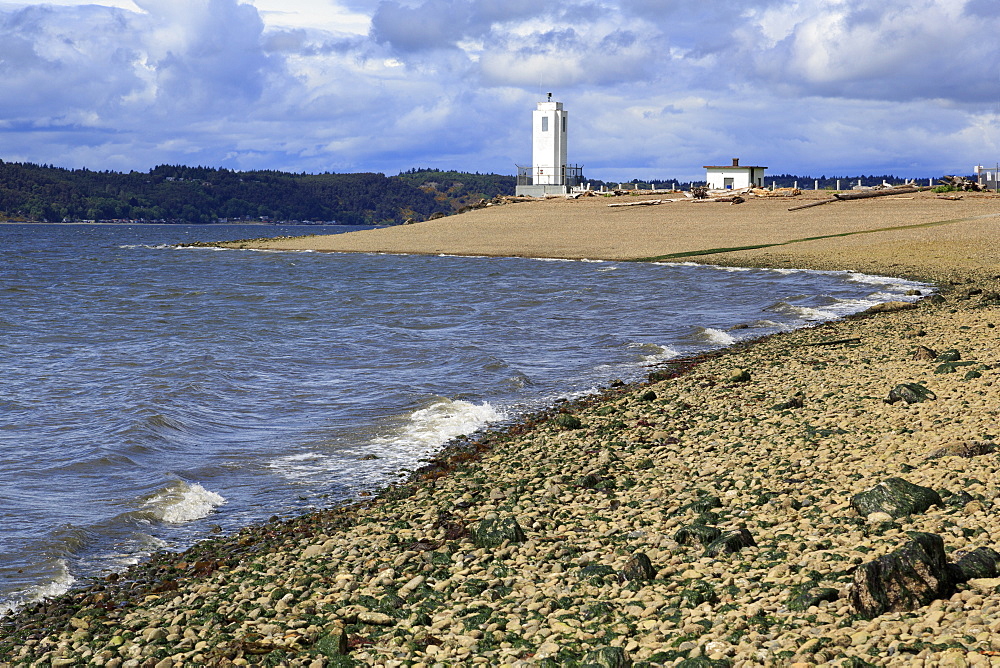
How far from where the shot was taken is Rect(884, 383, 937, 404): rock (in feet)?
36.3

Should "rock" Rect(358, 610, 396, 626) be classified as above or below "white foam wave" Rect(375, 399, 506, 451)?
above

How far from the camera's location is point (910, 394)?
1113 centimetres

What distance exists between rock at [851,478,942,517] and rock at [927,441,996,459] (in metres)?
1.08

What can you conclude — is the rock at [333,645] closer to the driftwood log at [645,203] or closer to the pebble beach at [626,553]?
the pebble beach at [626,553]

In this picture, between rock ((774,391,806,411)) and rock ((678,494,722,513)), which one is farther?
rock ((774,391,806,411))

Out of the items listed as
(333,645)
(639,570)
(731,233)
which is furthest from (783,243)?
(333,645)

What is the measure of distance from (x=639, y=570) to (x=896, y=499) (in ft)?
6.94

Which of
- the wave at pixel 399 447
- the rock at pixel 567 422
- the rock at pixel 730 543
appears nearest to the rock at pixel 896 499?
the rock at pixel 730 543

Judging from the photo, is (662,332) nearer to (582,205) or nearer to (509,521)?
(509,521)

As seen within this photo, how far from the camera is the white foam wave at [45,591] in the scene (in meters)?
7.61

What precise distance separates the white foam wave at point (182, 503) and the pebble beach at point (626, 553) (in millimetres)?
1006

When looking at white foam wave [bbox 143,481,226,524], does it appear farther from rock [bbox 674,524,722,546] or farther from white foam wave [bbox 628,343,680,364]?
white foam wave [bbox 628,343,680,364]

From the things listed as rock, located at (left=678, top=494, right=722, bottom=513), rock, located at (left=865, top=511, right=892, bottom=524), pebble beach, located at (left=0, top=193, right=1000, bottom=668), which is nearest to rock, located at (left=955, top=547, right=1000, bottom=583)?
pebble beach, located at (left=0, top=193, right=1000, bottom=668)

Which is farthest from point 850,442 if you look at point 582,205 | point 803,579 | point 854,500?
point 582,205
